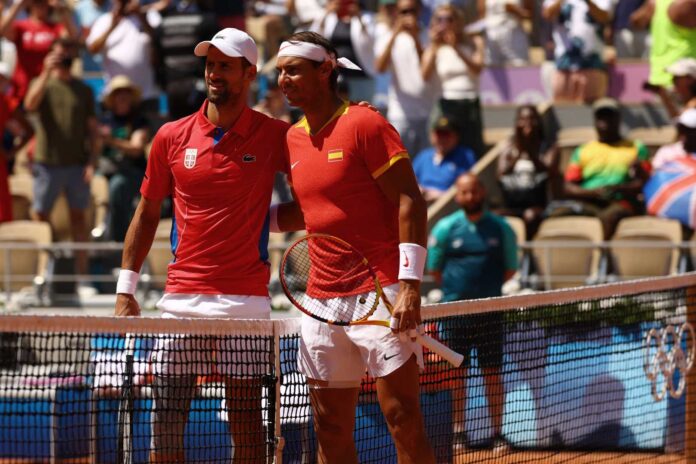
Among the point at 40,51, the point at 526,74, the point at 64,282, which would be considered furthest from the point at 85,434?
the point at 526,74

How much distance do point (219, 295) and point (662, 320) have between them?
3.35 metres

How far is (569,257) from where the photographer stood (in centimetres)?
1123

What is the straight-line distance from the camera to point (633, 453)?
8867mm

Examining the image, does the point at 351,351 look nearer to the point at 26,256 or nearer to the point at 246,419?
the point at 246,419

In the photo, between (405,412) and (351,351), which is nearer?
(405,412)

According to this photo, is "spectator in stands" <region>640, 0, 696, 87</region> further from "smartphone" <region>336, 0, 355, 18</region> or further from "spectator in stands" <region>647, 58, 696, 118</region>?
"smartphone" <region>336, 0, 355, 18</region>

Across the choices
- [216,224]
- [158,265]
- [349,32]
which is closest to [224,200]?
[216,224]

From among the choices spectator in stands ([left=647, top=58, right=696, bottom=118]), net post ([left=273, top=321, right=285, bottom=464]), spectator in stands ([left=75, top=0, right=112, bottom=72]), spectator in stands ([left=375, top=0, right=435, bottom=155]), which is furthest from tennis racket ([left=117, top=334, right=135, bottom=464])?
spectator in stands ([left=75, top=0, right=112, bottom=72])

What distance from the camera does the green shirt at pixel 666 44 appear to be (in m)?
12.6

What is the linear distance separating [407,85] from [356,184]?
306 inches

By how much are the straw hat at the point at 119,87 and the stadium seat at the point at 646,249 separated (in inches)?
195

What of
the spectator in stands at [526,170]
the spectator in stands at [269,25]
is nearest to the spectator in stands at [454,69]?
the spectator in stands at [526,170]

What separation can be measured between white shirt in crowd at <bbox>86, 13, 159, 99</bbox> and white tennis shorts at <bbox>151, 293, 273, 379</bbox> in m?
8.29

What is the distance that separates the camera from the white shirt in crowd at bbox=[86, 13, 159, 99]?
14055 mm
